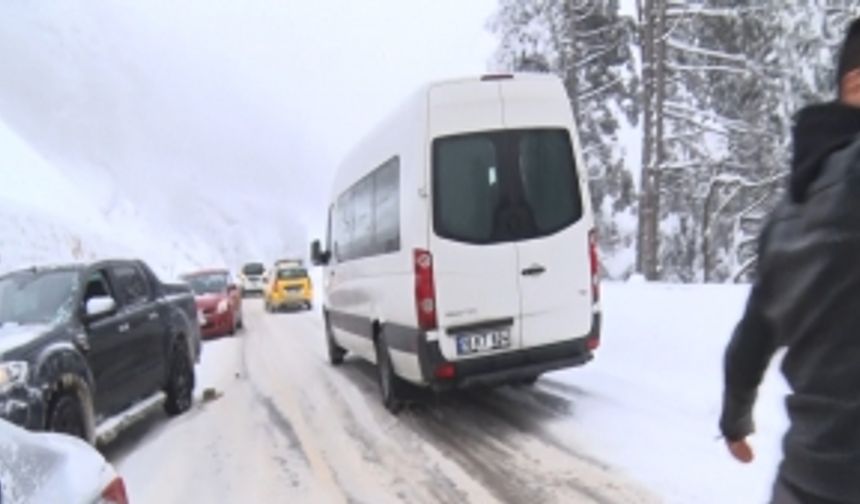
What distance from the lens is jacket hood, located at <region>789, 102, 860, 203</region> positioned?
1628mm

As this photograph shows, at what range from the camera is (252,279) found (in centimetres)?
3988

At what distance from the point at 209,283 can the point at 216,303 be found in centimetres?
147

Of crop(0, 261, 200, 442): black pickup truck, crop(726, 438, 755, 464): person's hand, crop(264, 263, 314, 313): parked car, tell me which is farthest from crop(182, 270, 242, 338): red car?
crop(726, 438, 755, 464): person's hand

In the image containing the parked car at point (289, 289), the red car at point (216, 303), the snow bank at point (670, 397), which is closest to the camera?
the snow bank at point (670, 397)

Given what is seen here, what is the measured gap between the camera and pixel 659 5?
16.6 m

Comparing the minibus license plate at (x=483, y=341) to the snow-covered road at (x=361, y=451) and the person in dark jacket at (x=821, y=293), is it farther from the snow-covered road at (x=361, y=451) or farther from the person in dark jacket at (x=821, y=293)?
the person in dark jacket at (x=821, y=293)

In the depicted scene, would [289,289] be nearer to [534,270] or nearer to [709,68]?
[709,68]

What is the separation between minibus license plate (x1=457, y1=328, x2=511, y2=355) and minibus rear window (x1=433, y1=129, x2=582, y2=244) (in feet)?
A: 2.68

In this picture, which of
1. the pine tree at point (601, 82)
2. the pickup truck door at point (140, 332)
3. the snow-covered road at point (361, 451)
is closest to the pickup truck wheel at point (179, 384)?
the snow-covered road at point (361, 451)

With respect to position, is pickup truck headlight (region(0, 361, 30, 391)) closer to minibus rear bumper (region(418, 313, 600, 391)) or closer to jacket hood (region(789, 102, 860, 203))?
minibus rear bumper (region(418, 313, 600, 391))

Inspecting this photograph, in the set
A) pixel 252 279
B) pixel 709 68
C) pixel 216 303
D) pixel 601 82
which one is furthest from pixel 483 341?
pixel 252 279

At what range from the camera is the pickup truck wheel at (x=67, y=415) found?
5.52 metres

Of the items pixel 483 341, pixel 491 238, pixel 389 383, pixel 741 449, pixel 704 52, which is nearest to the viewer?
pixel 741 449

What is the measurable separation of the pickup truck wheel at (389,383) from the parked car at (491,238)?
0.43m
